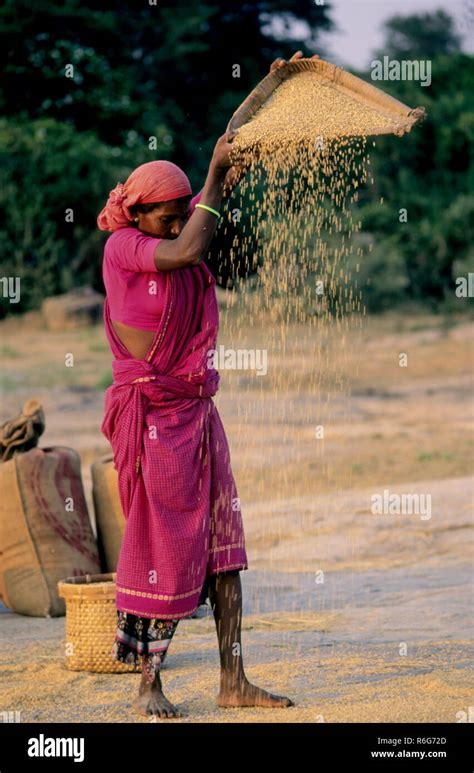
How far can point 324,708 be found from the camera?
4.15 m

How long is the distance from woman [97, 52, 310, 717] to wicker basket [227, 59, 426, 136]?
411 millimetres

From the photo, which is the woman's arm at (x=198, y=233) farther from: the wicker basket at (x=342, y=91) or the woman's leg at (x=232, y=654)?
the woman's leg at (x=232, y=654)

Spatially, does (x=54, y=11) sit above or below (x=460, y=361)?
above

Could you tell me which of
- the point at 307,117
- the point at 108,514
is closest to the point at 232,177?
the point at 307,117

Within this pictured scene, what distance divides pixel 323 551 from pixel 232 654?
2.97 metres

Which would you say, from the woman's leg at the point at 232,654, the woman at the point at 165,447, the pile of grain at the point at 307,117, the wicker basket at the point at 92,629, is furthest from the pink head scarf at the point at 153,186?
the wicker basket at the point at 92,629

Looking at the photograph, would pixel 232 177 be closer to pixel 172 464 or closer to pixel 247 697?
pixel 172 464

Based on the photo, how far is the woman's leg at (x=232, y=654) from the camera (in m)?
4.20

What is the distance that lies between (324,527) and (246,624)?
6.52ft

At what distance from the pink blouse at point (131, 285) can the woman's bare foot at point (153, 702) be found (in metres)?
1.15

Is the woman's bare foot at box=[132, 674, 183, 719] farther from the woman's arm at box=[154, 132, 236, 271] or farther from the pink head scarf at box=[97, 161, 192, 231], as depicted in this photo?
the pink head scarf at box=[97, 161, 192, 231]

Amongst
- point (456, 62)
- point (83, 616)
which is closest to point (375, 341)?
point (456, 62)

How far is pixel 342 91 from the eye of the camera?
473 centimetres

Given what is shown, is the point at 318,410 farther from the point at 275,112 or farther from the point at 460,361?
the point at 275,112
